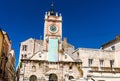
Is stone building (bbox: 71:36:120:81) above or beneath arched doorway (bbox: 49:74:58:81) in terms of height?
above

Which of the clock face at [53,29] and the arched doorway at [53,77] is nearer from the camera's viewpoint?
the arched doorway at [53,77]

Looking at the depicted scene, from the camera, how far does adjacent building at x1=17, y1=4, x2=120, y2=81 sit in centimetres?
4125

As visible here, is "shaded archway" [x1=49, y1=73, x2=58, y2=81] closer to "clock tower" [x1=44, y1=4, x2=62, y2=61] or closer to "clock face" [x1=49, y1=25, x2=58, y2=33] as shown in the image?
"clock tower" [x1=44, y1=4, x2=62, y2=61]

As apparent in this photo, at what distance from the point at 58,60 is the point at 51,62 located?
1.45m

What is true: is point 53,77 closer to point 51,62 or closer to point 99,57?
point 51,62

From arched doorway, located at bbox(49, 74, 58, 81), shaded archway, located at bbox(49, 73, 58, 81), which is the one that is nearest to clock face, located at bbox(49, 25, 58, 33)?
shaded archway, located at bbox(49, 73, 58, 81)

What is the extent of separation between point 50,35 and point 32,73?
327 inches

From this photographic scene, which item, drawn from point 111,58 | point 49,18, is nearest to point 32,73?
point 49,18

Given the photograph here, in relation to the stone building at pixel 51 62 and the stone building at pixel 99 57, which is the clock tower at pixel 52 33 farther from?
the stone building at pixel 99 57

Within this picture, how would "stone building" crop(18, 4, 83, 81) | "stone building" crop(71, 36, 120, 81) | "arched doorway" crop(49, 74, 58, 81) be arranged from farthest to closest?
1. "stone building" crop(71, 36, 120, 81)
2. "arched doorway" crop(49, 74, 58, 81)
3. "stone building" crop(18, 4, 83, 81)

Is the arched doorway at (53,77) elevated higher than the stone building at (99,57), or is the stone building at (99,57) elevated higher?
the stone building at (99,57)

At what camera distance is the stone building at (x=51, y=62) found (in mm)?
41250

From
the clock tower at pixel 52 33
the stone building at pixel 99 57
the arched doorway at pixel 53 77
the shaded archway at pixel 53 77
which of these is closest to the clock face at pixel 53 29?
the clock tower at pixel 52 33

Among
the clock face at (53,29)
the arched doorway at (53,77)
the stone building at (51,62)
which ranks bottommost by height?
the arched doorway at (53,77)
